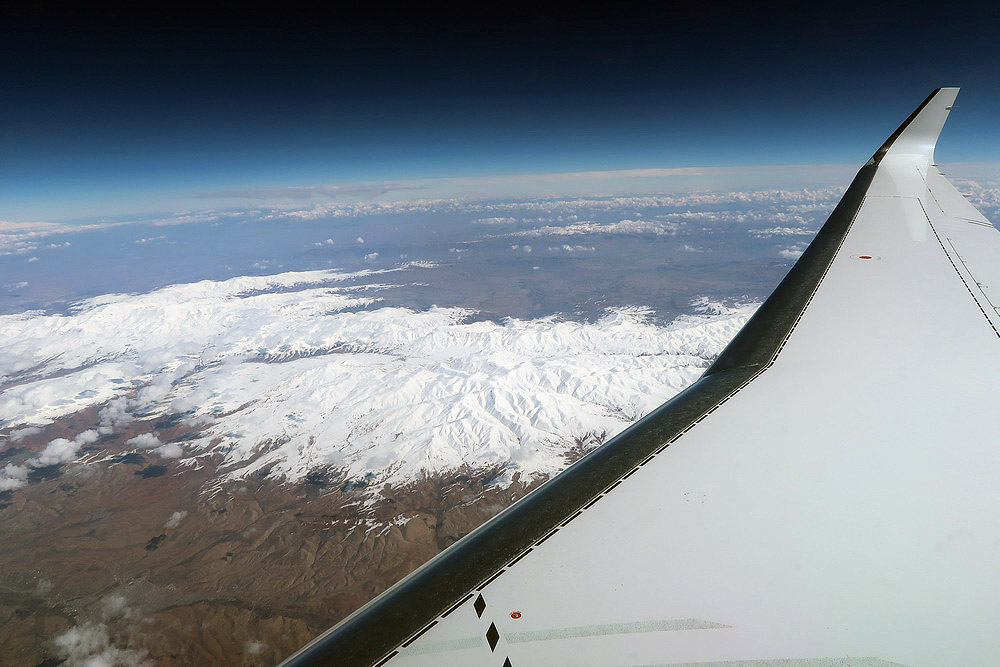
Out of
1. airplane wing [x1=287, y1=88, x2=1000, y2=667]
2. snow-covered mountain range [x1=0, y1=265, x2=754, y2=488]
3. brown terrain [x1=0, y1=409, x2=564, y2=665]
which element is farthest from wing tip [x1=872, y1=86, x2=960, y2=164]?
snow-covered mountain range [x1=0, y1=265, x2=754, y2=488]

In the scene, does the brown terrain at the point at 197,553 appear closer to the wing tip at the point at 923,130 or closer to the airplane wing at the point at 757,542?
the airplane wing at the point at 757,542

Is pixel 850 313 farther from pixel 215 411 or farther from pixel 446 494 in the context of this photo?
pixel 215 411

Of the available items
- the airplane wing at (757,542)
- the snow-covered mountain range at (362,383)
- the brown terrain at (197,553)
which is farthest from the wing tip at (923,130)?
the snow-covered mountain range at (362,383)

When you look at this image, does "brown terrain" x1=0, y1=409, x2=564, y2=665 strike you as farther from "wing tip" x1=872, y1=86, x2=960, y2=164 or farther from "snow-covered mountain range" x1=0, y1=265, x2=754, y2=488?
"wing tip" x1=872, y1=86, x2=960, y2=164

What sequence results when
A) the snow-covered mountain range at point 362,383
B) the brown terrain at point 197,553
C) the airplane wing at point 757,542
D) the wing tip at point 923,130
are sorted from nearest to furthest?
the airplane wing at point 757,542 → the wing tip at point 923,130 → the brown terrain at point 197,553 → the snow-covered mountain range at point 362,383

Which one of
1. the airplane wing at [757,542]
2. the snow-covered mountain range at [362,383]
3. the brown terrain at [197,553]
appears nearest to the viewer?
the airplane wing at [757,542]

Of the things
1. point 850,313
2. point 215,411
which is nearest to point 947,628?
point 850,313
